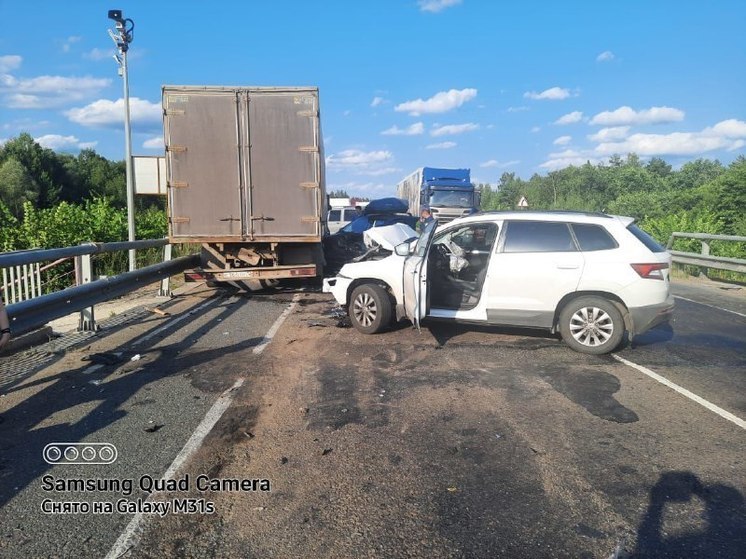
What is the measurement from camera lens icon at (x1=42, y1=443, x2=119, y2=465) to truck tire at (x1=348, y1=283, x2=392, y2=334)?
4129 mm

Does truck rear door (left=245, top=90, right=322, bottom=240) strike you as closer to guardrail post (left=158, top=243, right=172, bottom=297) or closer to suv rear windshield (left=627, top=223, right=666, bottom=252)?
guardrail post (left=158, top=243, right=172, bottom=297)

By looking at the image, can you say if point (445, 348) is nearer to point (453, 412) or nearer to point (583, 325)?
point (583, 325)

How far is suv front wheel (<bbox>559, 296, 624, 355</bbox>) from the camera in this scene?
21.8ft

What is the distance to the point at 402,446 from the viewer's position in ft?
13.6

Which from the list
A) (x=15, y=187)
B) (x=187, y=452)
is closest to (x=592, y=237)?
(x=187, y=452)

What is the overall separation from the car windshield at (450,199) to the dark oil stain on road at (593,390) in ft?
72.6

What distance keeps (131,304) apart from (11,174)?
43601 millimetres

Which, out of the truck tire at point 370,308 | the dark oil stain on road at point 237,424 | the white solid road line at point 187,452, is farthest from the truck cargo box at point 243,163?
the dark oil stain on road at point 237,424

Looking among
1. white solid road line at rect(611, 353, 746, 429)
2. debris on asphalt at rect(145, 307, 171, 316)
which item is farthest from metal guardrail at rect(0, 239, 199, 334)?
white solid road line at rect(611, 353, 746, 429)

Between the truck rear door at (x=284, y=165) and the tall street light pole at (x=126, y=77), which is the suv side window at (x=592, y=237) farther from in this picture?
the tall street light pole at (x=126, y=77)

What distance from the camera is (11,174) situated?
4572cm

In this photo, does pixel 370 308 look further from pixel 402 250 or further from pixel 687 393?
pixel 687 393

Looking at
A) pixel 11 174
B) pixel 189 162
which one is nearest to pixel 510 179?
pixel 11 174

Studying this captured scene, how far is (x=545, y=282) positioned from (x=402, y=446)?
3.52 meters
